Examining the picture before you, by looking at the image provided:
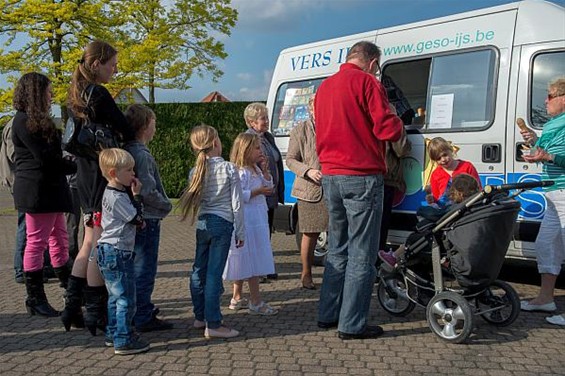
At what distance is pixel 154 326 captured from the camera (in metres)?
4.61

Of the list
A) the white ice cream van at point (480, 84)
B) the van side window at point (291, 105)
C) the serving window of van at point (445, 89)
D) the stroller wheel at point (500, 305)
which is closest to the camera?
the stroller wheel at point (500, 305)

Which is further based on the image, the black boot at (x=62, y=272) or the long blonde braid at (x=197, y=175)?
the black boot at (x=62, y=272)

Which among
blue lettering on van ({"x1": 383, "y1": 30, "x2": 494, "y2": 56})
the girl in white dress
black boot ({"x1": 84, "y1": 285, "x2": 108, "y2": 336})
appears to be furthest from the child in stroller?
black boot ({"x1": 84, "y1": 285, "x2": 108, "y2": 336})

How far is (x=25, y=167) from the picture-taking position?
16.3 feet

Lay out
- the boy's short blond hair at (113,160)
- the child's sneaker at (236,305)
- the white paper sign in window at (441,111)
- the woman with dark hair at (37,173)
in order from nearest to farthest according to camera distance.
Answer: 1. the boy's short blond hair at (113,160)
2. the woman with dark hair at (37,173)
3. the child's sneaker at (236,305)
4. the white paper sign in window at (441,111)

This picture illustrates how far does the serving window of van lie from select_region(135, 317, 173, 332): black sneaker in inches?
126

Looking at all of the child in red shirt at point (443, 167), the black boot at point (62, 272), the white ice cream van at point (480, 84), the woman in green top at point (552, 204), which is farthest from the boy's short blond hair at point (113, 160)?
the white ice cream van at point (480, 84)

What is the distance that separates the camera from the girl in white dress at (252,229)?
4941 mm

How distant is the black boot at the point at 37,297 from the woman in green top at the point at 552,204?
3.90m

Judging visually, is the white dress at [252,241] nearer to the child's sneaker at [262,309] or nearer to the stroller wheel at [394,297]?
the child's sneaker at [262,309]

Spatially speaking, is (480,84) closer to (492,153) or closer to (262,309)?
(492,153)

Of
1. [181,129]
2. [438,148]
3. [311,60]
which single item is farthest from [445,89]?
[181,129]

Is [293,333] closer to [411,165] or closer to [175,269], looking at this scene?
[411,165]

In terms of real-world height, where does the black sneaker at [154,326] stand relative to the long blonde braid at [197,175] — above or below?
below
